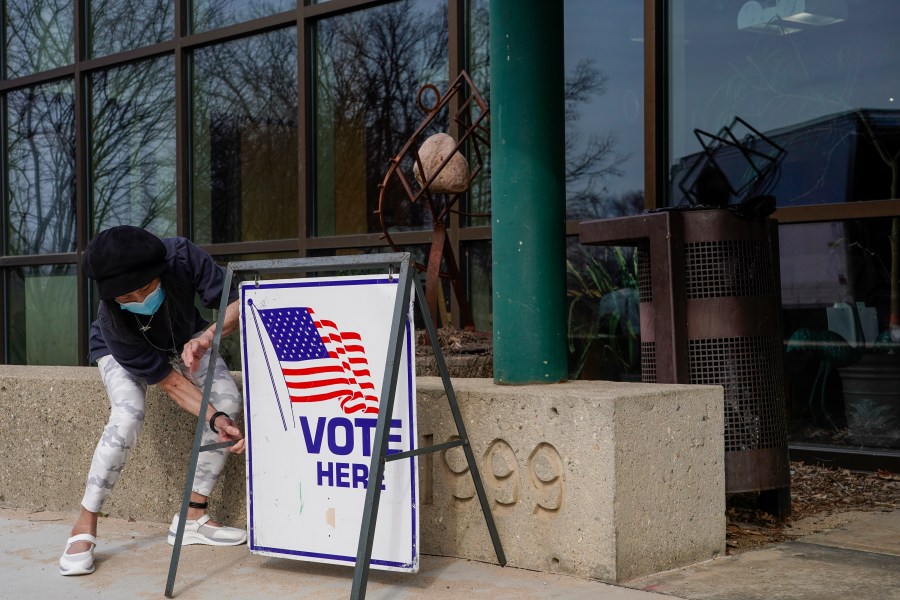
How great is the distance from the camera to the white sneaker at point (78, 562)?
4.58 m

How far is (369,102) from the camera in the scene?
8750 mm

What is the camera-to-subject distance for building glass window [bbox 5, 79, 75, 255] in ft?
36.2

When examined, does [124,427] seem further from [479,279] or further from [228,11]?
[228,11]

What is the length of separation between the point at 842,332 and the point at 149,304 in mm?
4088

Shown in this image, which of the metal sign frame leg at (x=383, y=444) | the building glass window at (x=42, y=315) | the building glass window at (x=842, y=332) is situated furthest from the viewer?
the building glass window at (x=42, y=315)

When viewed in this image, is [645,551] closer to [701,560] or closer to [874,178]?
[701,560]

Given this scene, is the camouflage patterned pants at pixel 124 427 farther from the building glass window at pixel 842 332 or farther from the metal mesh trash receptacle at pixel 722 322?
the building glass window at pixel 842 332

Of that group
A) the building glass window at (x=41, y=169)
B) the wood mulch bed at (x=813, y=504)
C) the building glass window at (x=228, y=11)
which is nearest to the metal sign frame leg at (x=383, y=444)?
Result: the wood mulch bed at (x=813, y=504)

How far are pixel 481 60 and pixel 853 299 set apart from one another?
10.3 ft

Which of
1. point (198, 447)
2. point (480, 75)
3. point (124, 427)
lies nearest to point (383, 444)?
point (198, 447)

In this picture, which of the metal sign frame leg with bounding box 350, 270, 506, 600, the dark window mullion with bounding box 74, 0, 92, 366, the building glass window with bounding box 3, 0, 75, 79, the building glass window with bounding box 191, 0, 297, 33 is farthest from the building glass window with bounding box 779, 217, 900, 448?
the building glass window with bounding box 3, 0, 75, 79

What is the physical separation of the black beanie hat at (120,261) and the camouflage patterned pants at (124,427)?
52 cm

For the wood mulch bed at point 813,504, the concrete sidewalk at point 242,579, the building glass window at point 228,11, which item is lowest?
the concrete sidewalk at point 242,579

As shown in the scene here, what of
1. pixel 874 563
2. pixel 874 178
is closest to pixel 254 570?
pixel 874 563
